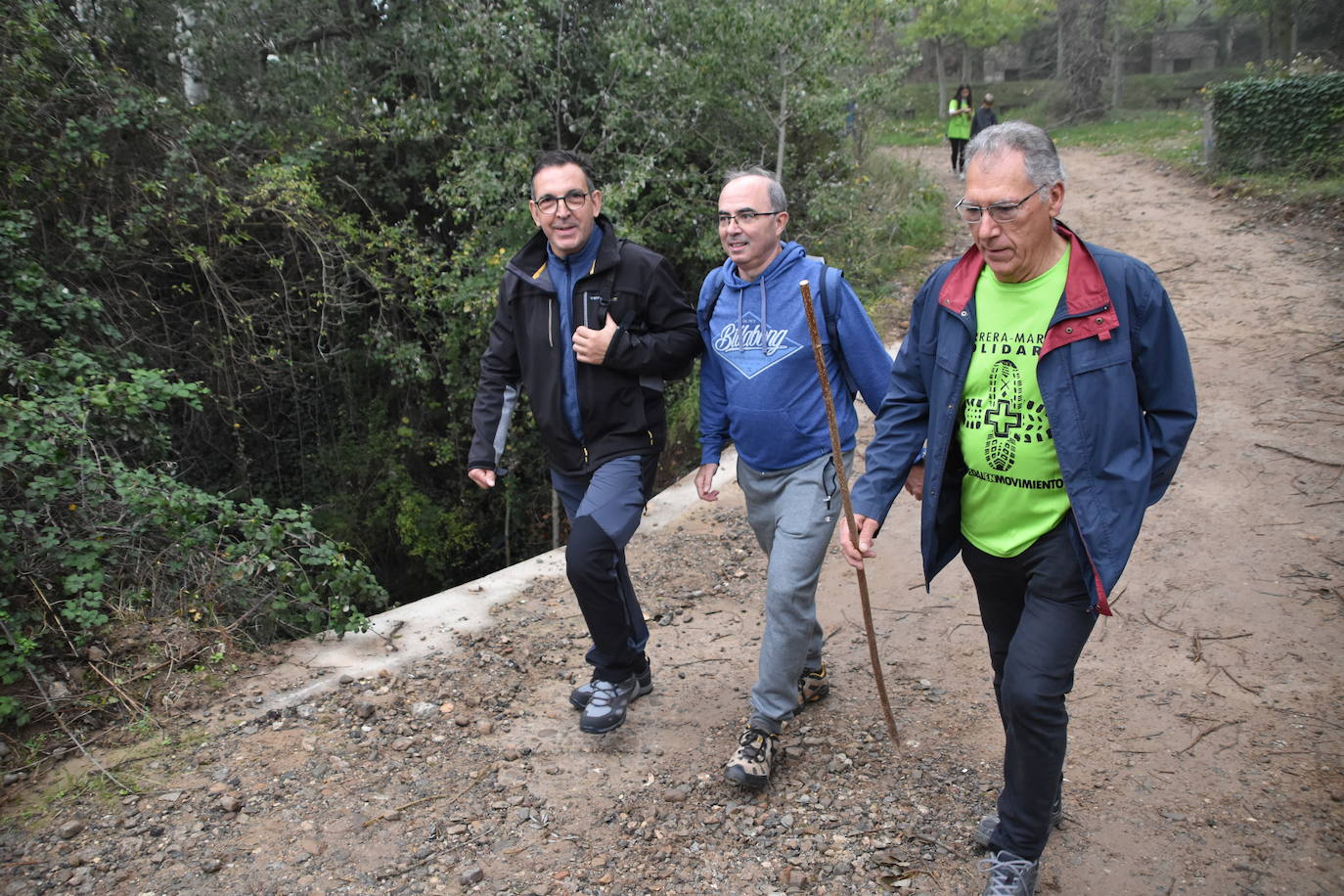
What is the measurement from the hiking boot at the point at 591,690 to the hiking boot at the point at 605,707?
53mm

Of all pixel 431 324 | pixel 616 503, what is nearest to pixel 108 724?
pixel 616 503

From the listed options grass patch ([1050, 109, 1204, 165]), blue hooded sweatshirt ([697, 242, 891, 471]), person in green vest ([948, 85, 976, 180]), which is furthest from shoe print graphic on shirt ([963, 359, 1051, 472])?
person in green vest ([948, 85, 976, 180])

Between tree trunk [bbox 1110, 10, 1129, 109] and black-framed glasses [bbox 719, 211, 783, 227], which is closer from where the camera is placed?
black-framed glasses [bbox 719, 211, 783, 227]

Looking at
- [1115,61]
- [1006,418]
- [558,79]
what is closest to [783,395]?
[1006,418]

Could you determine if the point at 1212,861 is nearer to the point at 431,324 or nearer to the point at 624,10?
the point at 431,324

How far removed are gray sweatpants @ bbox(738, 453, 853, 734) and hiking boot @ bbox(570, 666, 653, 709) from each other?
2.45 ft

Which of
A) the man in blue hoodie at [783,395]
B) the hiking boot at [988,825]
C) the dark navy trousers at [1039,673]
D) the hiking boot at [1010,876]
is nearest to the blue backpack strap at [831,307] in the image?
the man in blue hoodie at [783,395]

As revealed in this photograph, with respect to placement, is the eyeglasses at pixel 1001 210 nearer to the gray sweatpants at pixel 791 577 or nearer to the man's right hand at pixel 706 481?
the gray sweatpants at pixel 791 577

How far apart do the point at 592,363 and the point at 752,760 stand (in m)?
1.50

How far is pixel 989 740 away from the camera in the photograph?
3658mm

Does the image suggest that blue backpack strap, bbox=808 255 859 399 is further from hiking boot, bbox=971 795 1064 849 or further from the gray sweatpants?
hiking boot, bbox=971 795 1064 849

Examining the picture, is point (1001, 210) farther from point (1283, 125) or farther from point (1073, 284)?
point (1283, 125)

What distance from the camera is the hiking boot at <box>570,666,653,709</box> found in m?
4.01

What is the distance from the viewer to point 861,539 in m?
2.89
